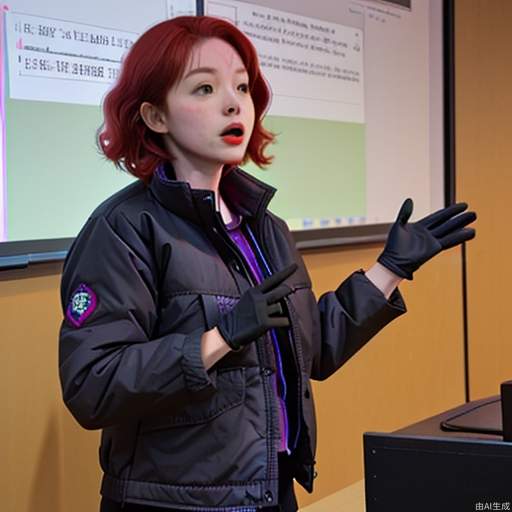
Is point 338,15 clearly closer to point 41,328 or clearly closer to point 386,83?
point 386,83

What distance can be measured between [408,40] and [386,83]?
0.70ft

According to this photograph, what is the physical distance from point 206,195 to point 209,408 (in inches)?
12.0

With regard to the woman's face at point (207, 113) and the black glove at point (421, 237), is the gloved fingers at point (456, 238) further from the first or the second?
the woman's face at point (207, 113)

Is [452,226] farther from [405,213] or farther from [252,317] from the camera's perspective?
[252,317]

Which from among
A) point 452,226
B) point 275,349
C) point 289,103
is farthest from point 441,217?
point 289,103

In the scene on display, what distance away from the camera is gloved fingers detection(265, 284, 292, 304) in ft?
4.02

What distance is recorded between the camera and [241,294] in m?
1.33

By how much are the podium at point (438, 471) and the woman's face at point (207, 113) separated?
55 centimetres

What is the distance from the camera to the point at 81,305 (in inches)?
48.7

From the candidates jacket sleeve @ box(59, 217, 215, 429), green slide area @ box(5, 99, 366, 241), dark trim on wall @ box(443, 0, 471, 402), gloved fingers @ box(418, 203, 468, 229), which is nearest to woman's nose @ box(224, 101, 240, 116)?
jacket sleeve @ box(59, 217, 215, 429)

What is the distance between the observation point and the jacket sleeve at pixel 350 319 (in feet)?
4.99

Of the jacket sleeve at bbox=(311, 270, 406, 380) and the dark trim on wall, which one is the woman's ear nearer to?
the jacket sleeve at bbox=(311, 270, 406, 380)

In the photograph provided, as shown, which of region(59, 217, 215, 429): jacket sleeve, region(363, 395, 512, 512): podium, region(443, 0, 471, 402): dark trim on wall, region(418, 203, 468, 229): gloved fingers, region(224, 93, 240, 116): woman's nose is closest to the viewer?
region(363, 395, 512, 512): podium

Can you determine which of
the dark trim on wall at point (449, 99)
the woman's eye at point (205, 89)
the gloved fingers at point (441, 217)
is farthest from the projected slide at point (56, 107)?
the dark trim on wall at point (449, 99)
